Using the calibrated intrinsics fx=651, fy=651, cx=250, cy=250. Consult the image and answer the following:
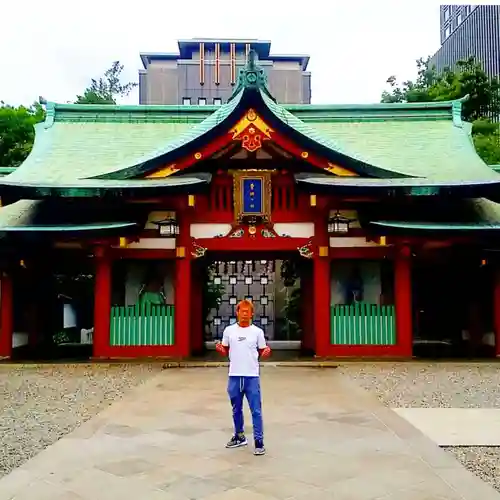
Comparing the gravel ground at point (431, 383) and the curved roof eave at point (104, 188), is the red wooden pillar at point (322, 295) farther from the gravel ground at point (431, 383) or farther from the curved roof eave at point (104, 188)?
the curved roof eave at point (104, 188)

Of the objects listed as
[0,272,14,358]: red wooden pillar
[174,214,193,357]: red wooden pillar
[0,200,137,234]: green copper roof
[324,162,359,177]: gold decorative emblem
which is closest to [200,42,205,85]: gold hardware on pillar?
[0,200,137,234]: green copper roof

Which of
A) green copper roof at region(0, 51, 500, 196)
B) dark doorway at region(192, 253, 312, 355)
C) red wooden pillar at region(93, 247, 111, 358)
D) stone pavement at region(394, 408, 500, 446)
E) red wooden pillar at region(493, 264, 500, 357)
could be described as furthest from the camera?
dark doorway at region(192, 253, 312, 355)

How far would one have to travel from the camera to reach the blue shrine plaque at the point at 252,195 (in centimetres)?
1695

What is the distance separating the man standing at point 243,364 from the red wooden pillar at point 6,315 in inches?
482

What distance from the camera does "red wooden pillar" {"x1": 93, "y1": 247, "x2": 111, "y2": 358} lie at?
A: 667 inches

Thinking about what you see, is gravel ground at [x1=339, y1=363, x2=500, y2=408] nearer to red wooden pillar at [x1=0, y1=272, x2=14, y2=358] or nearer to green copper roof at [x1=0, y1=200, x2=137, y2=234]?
green copper roof at [x1=0, y1=200, x2=137, y2=234]

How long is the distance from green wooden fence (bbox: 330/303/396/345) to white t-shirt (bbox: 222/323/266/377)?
1004 centimetres

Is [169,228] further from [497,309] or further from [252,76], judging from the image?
[497,309]

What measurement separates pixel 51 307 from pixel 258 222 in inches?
319

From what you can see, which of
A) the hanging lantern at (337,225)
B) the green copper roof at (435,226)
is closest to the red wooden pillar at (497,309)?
the green copper roof at (435,226)

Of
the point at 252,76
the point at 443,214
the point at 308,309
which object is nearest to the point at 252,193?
the point at 252,76

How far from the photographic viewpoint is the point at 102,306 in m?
17.0

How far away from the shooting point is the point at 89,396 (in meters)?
11.1

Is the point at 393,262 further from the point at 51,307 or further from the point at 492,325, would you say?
the point at 51,307
